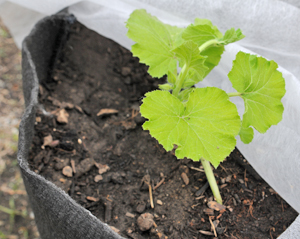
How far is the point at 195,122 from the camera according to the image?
0.72m

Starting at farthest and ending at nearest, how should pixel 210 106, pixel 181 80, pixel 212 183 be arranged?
pixel 212 183 < pixel 181 80 < pixel 210 106

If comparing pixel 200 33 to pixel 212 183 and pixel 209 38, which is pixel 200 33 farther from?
pixel 212 183

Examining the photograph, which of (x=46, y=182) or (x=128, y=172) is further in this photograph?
(x=128, y=172)

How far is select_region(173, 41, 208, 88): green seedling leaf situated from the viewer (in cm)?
70

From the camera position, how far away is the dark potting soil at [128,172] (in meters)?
0.89

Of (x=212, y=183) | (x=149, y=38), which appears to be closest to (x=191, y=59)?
(x=149, y=38)

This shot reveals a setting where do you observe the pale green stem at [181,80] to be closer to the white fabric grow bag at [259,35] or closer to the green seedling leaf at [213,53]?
the green seedling leaf at [213,53]

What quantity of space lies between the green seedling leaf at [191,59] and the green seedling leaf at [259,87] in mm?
90

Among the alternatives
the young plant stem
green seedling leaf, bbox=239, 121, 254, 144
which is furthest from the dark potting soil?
green seedling leaf, bbox=239, 121, 254, 144

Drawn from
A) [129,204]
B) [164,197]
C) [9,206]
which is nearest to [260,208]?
[164,197]

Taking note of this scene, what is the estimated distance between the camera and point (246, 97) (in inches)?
31.0

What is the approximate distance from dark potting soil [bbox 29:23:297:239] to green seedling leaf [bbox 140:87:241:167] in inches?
11.3

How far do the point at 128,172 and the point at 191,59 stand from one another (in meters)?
0.50

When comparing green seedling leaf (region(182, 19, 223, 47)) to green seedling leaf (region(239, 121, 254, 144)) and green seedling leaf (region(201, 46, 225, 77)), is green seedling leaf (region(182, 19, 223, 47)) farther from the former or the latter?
green seedling leaf (region(239, 121, 254, 144))
